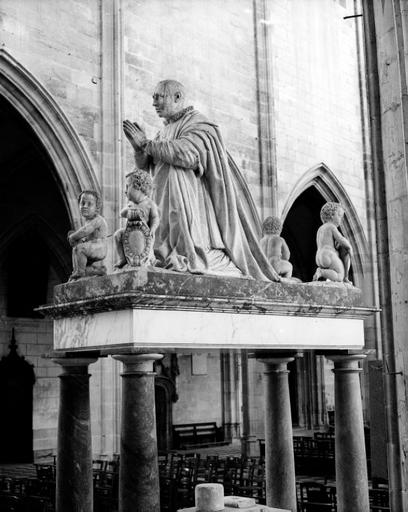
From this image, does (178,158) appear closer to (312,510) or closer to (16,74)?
(312,510)

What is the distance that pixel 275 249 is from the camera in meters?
7.16

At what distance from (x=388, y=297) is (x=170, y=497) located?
4905 millimetres

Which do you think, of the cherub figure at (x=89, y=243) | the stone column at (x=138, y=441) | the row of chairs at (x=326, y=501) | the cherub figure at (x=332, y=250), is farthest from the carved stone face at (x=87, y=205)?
the row of chairs at (x=326, y=501)

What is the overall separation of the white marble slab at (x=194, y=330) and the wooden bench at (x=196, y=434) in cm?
1533

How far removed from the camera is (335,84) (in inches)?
818

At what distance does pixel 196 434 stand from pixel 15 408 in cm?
528

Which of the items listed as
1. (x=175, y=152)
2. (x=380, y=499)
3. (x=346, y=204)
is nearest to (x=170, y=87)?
(x=175, y=152)

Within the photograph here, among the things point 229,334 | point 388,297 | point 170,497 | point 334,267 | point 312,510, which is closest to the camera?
point 388,297

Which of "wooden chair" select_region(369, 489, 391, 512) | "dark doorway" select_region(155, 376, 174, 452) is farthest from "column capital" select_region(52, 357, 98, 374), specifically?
"dark doorway" select_region(155, 376, 174, 452)

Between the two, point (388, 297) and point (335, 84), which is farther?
point (335, 84)

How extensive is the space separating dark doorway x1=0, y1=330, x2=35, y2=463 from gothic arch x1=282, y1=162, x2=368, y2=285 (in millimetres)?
8281

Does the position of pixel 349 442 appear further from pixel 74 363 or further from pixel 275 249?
pixel 74 363

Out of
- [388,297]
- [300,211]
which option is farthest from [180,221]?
[300,211]

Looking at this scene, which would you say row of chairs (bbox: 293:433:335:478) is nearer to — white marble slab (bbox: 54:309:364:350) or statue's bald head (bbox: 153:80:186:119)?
white marble slab (bbox: 54:309:364:350)
